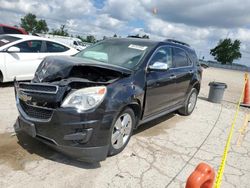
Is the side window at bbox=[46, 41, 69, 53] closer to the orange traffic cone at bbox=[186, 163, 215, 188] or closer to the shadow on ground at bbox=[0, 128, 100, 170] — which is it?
the shadow on ground at bbox=[0, 128, 100, 170]

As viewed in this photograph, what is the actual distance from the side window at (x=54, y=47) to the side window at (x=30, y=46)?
32 cm

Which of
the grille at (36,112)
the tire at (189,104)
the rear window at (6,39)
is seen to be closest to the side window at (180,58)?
the tire at (189,104)

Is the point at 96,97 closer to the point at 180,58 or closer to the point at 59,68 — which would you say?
the point at 59,68

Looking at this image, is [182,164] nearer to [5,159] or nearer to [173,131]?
[173,131]

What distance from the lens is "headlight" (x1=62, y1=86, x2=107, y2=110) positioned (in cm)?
323

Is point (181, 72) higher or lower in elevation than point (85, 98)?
higher

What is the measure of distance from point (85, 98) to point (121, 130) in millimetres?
919

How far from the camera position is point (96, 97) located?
328 centimetres

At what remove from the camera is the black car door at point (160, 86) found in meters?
4.44

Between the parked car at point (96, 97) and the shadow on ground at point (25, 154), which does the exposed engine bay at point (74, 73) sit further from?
the shadow on ground at point (25, 154)

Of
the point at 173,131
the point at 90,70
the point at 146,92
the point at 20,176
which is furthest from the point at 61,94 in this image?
the point at 173,131

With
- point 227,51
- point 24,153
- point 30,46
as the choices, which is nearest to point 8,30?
point 30,46

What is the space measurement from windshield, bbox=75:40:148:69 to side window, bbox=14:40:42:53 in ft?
10.7

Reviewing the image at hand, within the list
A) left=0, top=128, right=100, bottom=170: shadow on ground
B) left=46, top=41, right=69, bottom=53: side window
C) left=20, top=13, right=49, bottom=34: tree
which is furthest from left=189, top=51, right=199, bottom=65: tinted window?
left=20, top=13, right=49, bottom=34: tree
